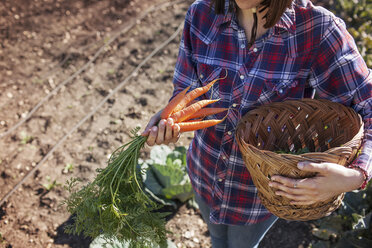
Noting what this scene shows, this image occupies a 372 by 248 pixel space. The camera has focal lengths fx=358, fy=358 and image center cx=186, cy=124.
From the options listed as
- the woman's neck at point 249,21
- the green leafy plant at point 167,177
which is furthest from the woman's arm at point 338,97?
the green leafy plant at point 167,177

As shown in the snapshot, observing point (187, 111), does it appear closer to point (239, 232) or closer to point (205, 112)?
point (205, 112)

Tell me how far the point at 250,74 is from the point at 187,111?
0.31 metres

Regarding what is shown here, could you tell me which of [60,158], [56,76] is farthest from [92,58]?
[60,158]

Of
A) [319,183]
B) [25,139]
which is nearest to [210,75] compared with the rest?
[319,183]

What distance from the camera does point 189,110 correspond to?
1.57 m

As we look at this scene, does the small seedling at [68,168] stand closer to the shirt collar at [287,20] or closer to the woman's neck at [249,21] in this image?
the woman's neck at [249,21]

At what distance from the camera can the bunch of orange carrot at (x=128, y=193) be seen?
1.54 m

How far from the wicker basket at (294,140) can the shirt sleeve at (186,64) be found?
324mm

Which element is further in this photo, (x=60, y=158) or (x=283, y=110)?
(x=60, y=158)

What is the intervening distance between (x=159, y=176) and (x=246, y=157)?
5.06ft

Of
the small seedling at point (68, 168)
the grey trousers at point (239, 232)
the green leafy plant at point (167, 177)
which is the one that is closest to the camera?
the grey trousers at point (239, 232)

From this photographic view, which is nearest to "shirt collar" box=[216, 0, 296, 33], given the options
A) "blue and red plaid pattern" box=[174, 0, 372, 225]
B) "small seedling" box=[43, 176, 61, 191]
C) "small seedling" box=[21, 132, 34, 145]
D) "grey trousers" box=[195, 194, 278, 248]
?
"blue and red plaid pattern" box=[174, 0, 372, 225]

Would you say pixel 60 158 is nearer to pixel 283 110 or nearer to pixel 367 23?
pixel 283 110

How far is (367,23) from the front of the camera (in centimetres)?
422
